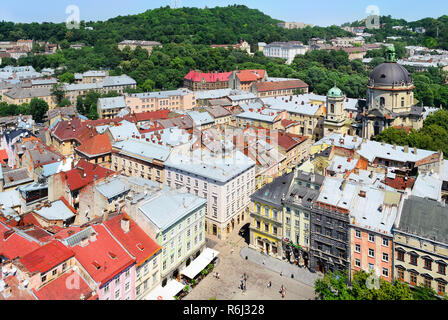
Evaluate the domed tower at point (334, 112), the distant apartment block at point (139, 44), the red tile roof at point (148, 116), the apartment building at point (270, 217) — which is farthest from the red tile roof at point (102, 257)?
the distant apartment block at point (139, 44)

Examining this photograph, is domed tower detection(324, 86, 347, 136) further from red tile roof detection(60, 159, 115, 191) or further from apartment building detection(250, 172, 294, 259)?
red tile roof detection(60, 159, 115, 191)

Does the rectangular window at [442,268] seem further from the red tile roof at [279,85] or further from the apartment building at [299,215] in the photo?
the red tile roof at [279,85]

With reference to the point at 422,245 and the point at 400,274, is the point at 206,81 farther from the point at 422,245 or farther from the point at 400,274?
the point at 422,245

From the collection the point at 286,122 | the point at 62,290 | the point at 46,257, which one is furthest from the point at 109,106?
the point at 62,290

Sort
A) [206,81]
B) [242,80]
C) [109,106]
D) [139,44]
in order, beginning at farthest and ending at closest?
[139,44] → [206,81] → [242,80] → [109,106]

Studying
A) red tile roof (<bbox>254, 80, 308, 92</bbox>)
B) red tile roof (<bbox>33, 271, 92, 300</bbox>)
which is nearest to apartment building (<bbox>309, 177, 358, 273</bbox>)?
red tile roof (<bbox>33, 271, 92, 300</bbox>)

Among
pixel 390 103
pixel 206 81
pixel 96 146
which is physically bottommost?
pixel 96 146
